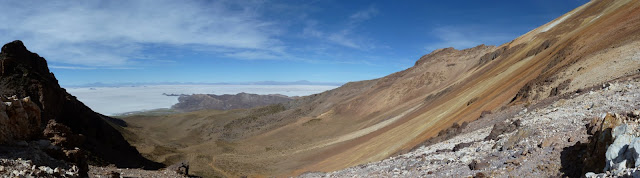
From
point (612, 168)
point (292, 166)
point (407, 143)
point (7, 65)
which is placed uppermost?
point (7, 65)

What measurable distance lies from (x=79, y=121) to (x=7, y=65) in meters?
7.24

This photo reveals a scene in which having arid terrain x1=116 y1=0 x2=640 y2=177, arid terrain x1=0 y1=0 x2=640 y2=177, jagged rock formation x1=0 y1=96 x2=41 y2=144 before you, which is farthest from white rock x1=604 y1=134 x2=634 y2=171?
jagged rock formation x1=0 y1=96 x2=41 y2=144

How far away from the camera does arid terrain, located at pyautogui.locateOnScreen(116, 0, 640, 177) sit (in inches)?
707

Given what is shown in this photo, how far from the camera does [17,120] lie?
9.68 m

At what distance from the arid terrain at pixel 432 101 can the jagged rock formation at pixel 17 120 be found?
15691 mm

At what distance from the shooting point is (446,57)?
66938mm

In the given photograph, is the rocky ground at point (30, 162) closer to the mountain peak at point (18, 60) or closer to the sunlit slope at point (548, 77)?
the sunlit slope at point (548, 77)

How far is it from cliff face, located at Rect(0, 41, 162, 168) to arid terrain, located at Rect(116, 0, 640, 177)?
5.26m

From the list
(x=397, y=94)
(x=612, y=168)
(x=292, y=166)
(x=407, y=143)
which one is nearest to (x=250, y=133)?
(x=397, y=94)

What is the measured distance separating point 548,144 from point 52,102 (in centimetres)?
3086

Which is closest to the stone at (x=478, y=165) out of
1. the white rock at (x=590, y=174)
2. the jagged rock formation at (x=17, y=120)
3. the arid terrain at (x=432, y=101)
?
the white rock at (x=590, y=174)

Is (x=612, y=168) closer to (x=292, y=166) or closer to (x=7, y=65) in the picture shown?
(x=292, y=166)

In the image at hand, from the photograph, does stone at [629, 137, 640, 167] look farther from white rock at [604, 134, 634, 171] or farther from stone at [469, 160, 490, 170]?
stone at [469, 160, 490, 170]

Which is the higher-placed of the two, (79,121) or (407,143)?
(79,121)
